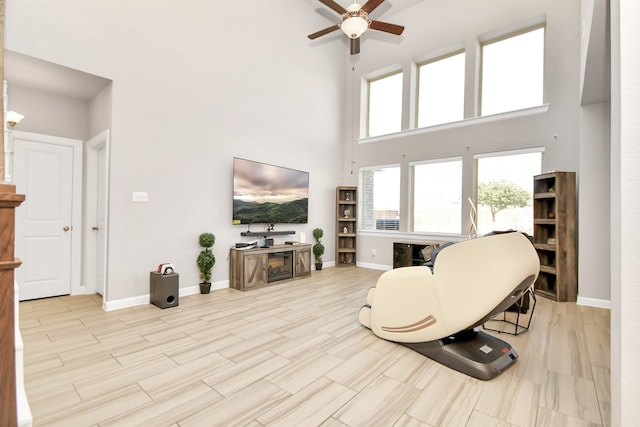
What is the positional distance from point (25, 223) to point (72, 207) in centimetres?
51

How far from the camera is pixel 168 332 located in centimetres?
282

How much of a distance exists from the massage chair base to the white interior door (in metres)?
4.57

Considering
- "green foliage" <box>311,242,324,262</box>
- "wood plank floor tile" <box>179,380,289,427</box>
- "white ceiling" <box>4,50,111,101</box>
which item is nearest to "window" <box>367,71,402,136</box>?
"green foliage" <box>311,242,324,262</box>

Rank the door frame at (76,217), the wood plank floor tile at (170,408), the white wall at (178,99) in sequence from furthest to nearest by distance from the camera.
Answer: the door frame at (76,217), the white wall at (178,99), the wood plank floor tile at (170,408)

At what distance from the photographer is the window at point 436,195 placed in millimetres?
5438

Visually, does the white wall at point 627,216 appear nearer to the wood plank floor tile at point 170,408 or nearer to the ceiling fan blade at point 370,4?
the wood plank floor tile at point 170,408

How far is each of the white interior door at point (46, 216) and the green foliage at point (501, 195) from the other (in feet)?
20.7

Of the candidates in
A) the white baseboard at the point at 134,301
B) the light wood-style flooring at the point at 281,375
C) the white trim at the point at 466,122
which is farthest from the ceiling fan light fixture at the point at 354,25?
the white baseboard at the point at 134,301

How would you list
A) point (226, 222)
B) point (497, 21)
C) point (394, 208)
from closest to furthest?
point (226, 222), point (497, 21), point (394, 208)

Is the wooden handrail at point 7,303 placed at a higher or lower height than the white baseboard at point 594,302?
higher

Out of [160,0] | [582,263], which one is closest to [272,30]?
[160,0]

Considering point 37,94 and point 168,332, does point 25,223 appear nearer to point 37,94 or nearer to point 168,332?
point 37,94

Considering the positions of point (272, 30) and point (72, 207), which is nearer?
point (72, 207)

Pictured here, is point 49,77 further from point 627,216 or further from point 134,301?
point 627,216
